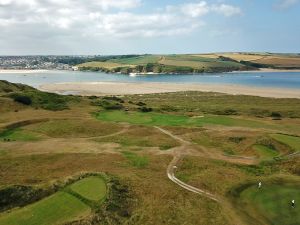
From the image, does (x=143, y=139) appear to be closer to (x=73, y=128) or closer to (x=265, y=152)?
(x=73, y=128)

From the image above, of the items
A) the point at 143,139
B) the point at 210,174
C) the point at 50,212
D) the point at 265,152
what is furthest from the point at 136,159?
the point at 50,212

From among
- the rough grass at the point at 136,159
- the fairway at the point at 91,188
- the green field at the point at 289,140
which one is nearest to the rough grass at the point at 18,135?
the rough grass at the point at 136,159

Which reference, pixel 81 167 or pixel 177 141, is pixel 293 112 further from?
pixel 81 167

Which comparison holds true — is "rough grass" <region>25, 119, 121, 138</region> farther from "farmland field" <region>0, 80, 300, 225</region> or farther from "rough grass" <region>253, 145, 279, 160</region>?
"rough grass" <region>253, 145, 279, 160</region>

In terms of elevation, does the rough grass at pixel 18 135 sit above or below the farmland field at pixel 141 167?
below

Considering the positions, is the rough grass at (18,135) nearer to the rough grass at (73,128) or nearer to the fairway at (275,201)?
the rough grass at (73,128)

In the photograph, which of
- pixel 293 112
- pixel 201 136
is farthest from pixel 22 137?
pixel 293 112
